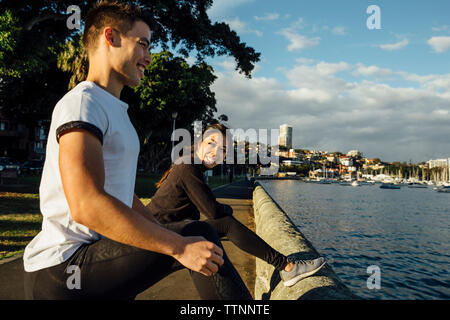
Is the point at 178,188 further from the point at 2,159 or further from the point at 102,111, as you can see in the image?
the point at 2,159

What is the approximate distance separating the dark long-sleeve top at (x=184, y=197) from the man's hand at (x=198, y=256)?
1.82 metres

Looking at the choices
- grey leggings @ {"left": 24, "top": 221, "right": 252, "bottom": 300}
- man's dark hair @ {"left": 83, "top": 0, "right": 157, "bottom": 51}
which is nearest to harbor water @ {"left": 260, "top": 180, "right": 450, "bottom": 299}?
grey leggings @ {"left": 24, "top": 221, "right": 252, "bottom": 300}

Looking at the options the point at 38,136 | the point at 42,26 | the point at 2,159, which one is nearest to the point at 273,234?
the point at 42,26

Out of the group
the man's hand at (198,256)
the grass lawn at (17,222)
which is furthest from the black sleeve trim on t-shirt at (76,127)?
the grass lawn at (17,222)

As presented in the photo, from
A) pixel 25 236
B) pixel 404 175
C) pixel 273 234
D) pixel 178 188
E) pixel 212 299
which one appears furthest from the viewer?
pixel 404 175

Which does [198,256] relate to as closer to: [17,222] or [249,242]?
[249,242]

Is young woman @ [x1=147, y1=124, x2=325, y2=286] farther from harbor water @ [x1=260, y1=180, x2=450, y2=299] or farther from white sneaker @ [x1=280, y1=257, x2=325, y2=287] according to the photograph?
harbor water @ [x1=260, y1=180, x2=450, y2=299]

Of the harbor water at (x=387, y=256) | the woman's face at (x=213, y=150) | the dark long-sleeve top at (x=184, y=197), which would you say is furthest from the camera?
the harbor water at (x=387, y=256)

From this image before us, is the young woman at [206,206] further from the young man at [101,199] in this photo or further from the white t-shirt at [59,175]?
the white t-shirt at [59,175]

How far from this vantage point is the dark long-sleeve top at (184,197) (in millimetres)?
3119

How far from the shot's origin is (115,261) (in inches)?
50.3

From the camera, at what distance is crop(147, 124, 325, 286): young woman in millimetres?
2984

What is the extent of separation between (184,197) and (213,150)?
591 mm
